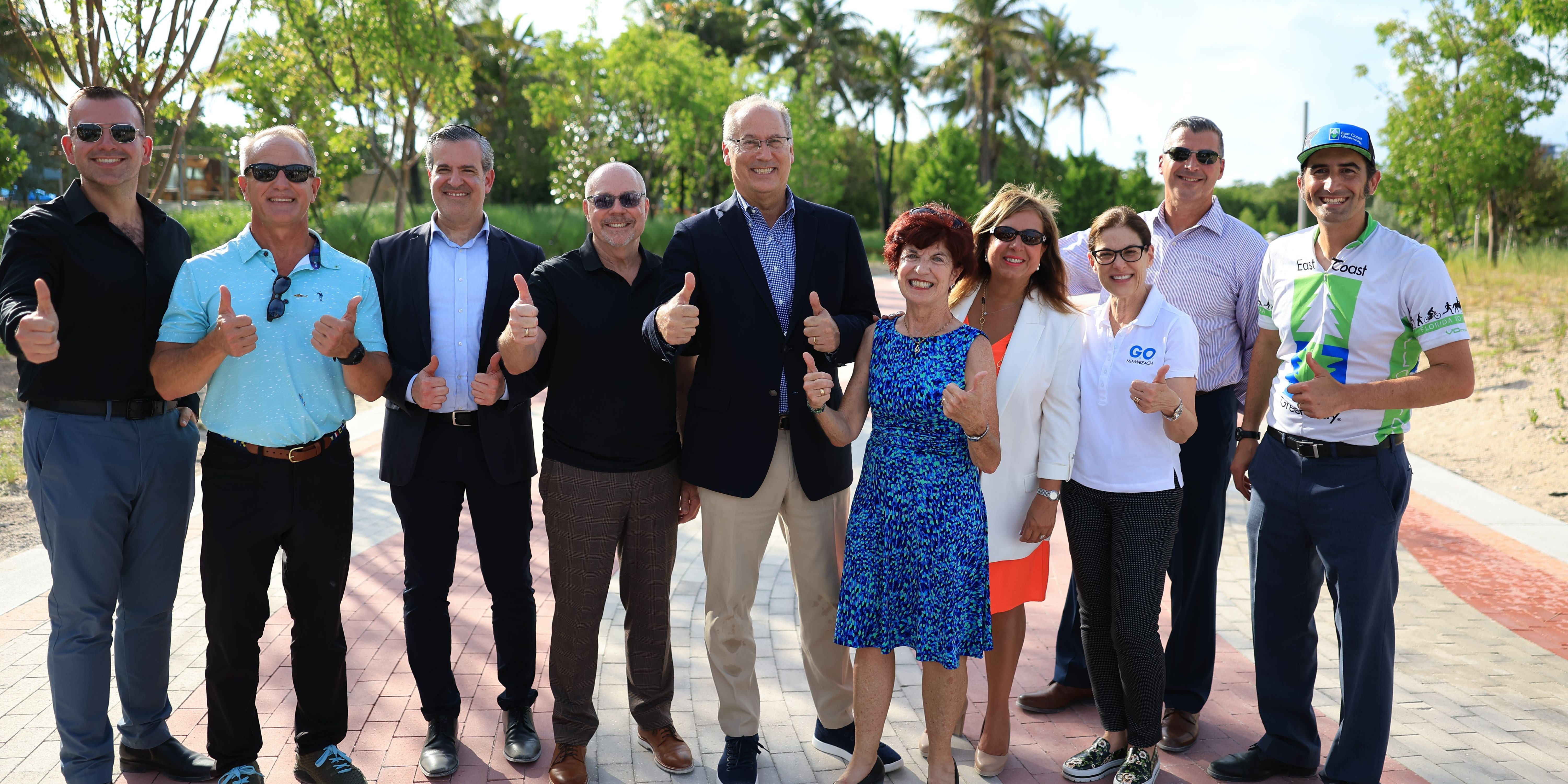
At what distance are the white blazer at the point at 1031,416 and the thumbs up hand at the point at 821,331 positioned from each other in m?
0.63

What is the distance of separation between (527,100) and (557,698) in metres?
42.6

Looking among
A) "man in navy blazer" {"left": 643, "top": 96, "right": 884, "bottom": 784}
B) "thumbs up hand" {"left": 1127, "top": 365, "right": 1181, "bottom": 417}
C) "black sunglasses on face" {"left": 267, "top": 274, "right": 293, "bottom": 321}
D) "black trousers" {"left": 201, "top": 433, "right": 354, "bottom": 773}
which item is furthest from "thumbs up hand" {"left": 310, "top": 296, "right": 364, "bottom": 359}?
"thumbs up hand" {"left": 1127, "top": 365, "right": 1181, "bottom": 417}

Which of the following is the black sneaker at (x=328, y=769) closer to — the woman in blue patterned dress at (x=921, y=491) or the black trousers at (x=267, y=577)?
the black trousers at (x=267, y=577)

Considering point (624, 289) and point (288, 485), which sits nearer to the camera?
point (288, 485)

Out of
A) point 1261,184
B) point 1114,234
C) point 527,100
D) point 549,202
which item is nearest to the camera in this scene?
point 1114,234

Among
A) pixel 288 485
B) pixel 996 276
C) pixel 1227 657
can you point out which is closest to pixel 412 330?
pixel 288 485

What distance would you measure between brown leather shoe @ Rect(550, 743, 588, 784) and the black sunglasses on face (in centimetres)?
181

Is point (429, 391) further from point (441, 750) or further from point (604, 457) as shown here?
point (441, 750)

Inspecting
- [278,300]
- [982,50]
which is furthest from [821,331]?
[982,50]

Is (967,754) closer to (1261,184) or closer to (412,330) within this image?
(412,330)

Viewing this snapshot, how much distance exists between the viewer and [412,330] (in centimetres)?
371

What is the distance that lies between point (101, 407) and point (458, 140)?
1515 millimetres

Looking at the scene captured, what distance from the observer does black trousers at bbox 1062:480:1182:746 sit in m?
3.50

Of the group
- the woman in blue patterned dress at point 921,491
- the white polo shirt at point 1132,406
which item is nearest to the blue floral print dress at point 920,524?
the woman in blue patterned dress at point 921,491
